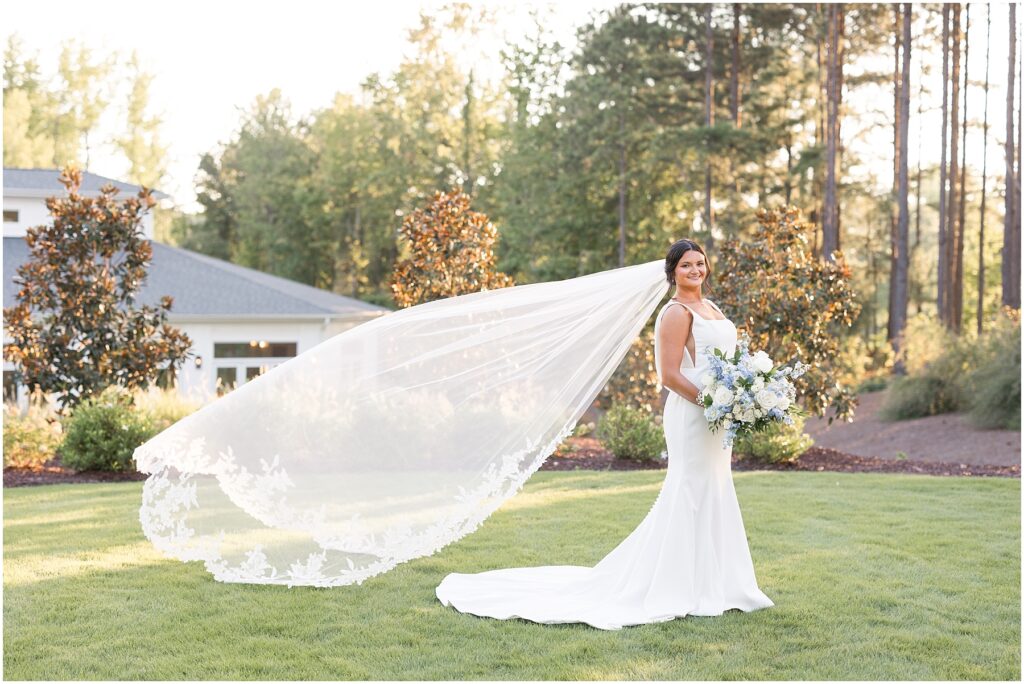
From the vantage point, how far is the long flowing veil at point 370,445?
6.20m

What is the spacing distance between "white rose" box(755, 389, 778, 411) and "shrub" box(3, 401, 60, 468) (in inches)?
399

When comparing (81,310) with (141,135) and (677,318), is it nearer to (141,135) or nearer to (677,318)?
(677,318)

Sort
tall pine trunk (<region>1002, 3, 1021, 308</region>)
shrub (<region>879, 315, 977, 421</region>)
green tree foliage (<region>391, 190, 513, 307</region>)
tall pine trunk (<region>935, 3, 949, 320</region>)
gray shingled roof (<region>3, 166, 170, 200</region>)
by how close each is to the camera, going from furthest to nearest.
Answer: tall pine trunk (<region>935, 3, 949, 320</region>) → tall pine trunk (<region>1002, 3, 1021, 308</region>) → gray shingled roof (<region>3, 166, 170, 200</region>) → shrub (<region>879, 315, 977, 421</region>) → green tree foliage (<region>391, 190, 513, 307</region>)

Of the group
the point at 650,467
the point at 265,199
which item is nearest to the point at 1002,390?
the point at 650,467

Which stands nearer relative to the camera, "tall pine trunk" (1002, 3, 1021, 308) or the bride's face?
the bride's face

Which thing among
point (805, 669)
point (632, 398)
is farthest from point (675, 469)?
point (632, 398)

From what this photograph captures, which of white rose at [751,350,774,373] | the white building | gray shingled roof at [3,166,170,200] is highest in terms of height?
gray shingled roof at [3,166,170,200]

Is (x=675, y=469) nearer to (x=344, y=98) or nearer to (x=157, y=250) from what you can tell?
(x=157, y=250)

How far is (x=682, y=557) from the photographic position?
240 inches

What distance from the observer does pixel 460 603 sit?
6.27 m

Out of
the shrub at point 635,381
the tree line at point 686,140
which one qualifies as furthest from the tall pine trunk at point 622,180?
the shrub at point 635,381

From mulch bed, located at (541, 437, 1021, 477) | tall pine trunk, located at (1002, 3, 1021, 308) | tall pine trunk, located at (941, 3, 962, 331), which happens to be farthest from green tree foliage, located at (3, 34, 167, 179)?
mulch bed, located at (541, 437, 1021, 477)

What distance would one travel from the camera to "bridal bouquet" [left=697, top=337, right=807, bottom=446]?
5.77 m

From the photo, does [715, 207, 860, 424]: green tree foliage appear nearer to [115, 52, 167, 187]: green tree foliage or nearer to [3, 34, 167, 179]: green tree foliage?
[115, 52, 167, 187]: green tree foliage
